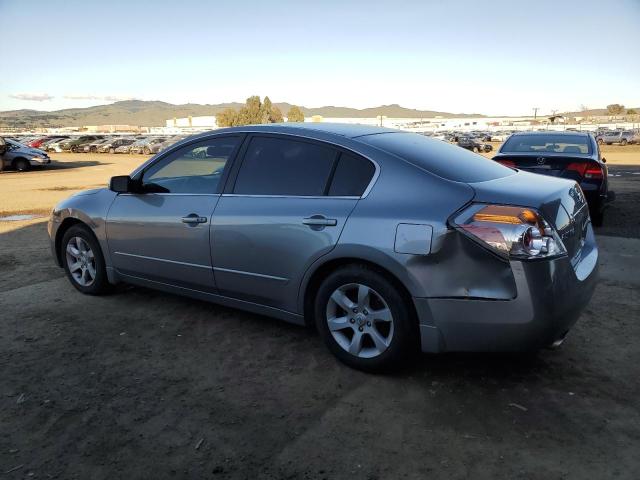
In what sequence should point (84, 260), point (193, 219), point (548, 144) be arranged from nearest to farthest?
point (193, 219) → point (84, 260) → point (548, 144)

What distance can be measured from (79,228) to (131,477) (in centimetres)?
321

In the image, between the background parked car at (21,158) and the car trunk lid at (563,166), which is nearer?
the car trunk lid at (563,166)

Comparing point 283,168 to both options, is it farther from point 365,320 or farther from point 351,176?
point 365,320

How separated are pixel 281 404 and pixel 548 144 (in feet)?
23.7

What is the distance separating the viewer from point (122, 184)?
175 inches

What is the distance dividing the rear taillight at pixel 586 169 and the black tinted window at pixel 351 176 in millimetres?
5509

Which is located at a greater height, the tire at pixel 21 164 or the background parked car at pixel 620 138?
the tire at pixel 21 164

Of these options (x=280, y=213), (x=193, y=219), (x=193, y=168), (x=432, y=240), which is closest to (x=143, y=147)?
(x=193, y=168)

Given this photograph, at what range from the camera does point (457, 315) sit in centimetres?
296

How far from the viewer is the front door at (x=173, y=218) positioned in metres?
4.04

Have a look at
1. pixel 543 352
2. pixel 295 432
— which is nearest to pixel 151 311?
pixel 295 432

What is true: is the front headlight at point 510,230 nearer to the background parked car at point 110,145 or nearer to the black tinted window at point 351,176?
the black tinted window at point 351,176

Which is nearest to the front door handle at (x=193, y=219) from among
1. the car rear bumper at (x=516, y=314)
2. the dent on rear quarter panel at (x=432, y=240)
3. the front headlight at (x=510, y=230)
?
the dent on rear quarter panel at (x=432, y=240)

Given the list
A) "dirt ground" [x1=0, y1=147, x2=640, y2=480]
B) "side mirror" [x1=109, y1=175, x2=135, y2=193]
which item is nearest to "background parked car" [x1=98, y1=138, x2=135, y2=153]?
"side mirror" [x1=109, y1=175, x2=135, y2=193]
